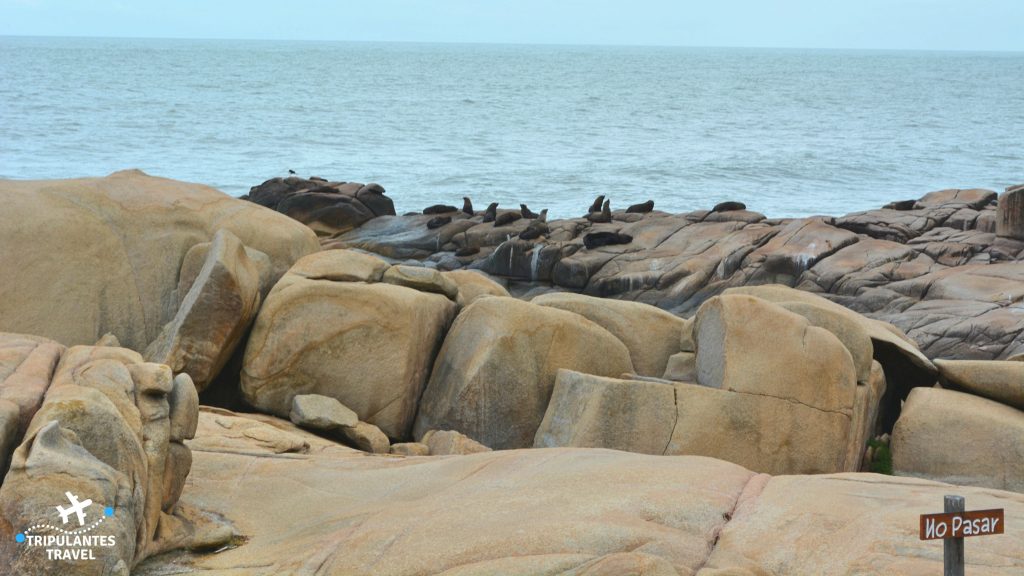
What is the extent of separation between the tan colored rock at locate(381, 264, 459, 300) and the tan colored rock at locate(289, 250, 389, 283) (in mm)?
138

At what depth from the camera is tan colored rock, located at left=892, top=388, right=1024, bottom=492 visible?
10.8 meters

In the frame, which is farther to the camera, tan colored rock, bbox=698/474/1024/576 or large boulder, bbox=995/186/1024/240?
large boulder, bbox=995/186/1024/240

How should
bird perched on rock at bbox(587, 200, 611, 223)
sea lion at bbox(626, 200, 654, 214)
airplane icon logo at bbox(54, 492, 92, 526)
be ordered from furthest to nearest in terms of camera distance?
sea lion at bbox(626, 200, 654, 214) → bird perched on rock at bbox(587, 200, 611, 223) → airplane icon logo at bbox(54, 492, 92, 526)

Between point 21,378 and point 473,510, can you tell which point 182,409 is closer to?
point 21,378

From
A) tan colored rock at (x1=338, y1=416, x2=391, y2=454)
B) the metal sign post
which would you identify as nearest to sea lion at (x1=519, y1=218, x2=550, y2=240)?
tan colored rock at (x1=338, y1=416, x2=391, y2=454)

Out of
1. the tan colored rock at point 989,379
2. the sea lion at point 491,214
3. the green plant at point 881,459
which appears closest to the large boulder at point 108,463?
the green plant at point 881,459

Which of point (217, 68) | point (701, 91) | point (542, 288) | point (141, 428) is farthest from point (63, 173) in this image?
point (217, 68)

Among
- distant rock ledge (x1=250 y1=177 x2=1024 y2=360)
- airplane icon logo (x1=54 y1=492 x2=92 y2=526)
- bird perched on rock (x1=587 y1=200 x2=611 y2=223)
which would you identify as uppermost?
airplane icon logo (x1=54 y1=492 x2=92 y2=526)

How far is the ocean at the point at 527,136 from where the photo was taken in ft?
150

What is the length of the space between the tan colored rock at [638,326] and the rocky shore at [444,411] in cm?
4

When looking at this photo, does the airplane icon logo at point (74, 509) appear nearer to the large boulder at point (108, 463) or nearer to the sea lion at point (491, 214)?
the large boulder at point (108, 463)

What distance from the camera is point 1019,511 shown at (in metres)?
7.06

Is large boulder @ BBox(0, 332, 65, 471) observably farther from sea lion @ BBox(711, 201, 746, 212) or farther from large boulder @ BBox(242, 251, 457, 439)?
sea lion @ BBox(711, 201, 746, 212)

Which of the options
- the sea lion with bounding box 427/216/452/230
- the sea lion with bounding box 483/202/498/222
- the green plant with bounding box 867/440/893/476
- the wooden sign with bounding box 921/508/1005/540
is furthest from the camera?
the sea lion with bounding box 483/202/498/222
